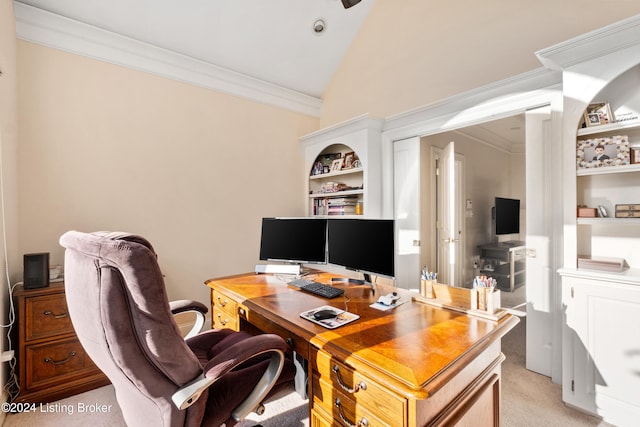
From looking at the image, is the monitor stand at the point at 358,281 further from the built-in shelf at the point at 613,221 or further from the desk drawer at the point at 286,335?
the built-in shelf at the point at 613,221

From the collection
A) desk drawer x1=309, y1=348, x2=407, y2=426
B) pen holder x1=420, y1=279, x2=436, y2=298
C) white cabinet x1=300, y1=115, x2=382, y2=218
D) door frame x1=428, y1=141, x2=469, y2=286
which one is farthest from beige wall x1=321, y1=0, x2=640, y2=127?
desk drawer x1=309, y1=348, x2=407, y2=426

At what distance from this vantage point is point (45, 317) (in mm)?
2053

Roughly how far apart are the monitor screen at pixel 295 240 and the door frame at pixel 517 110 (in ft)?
5.02

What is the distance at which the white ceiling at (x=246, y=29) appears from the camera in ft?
8.35

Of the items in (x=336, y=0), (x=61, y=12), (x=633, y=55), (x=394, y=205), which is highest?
(x=336, y=0)

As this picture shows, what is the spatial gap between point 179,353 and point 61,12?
294 centimetres

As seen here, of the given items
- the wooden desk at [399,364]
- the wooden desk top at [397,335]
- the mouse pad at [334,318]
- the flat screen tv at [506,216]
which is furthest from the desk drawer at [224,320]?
the flat screen tv at [506,216]

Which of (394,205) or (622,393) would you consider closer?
(622,393)

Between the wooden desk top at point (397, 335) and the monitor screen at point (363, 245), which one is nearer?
the wooden desk top at point (397, 335)

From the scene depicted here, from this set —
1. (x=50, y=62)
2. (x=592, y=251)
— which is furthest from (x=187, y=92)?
(x=592, y=251)

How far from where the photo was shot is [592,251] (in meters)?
2.05

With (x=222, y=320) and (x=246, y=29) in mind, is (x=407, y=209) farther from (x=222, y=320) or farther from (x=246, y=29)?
(x=246, y=29)

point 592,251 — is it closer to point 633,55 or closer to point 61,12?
point 633,55

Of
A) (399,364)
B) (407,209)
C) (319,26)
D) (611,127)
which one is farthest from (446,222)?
(399,364)
